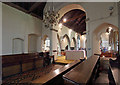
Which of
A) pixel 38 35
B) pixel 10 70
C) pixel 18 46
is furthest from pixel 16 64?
pixel 38 35

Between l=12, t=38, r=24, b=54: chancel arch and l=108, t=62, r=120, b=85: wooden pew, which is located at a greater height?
l=12, t=38, r=24, b=54: chancel arch

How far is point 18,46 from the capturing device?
5.05 meters

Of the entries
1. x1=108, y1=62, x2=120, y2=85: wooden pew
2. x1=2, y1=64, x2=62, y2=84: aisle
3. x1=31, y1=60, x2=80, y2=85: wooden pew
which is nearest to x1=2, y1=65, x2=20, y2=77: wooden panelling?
x1=2, y1=64, x2=62, y2=84: aisle

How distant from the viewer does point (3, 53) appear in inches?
161

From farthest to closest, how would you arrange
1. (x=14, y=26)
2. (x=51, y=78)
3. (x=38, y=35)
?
1. (x=38, y=35)
2. (x=14, y=26)
3. (x=51, y=78)

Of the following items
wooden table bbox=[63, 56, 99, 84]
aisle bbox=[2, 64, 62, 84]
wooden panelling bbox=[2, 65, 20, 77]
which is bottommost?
aisle bbox=[2, 64, 62, 84]

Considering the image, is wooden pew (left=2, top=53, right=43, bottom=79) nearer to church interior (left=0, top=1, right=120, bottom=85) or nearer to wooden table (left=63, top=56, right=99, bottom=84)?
church interior (left=0, top=1, right=120, bottom=85)

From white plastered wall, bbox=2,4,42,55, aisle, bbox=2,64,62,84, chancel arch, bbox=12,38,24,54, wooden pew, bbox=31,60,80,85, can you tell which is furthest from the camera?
chancel arch, bbox=12,38,24,54

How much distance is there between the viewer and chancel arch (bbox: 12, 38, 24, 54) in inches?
189

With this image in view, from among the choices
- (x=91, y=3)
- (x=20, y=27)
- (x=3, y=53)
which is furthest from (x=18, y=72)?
(x=91, y=3)

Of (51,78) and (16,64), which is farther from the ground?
(51,78)

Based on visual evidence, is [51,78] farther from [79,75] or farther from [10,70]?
[10,70]

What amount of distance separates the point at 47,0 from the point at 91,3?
3847 mm

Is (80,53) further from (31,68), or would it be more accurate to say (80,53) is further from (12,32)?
(12,32)
